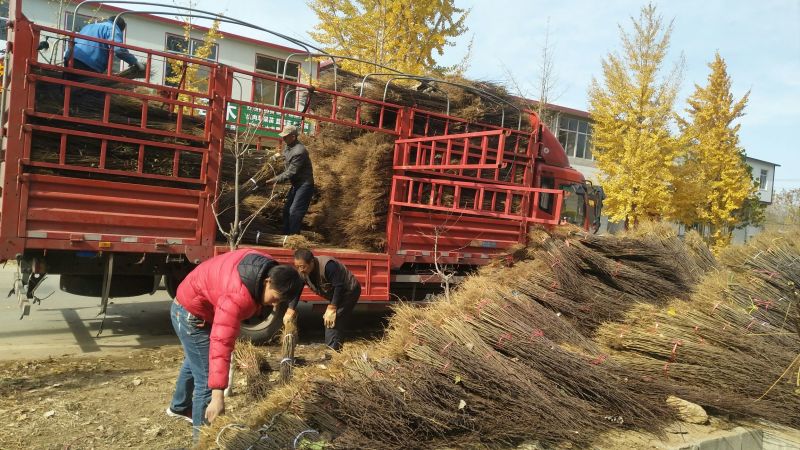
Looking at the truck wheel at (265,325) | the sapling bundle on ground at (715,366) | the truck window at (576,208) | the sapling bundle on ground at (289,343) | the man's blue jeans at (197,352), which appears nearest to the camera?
the man's blue jeans at (197,352)

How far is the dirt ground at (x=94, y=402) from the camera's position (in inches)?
154

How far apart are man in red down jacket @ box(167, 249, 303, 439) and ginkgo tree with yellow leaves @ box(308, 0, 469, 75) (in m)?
9.02

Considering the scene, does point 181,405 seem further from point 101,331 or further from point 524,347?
point 101,331

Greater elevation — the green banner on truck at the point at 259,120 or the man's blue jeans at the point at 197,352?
the green banner on truck at the point at 259,120

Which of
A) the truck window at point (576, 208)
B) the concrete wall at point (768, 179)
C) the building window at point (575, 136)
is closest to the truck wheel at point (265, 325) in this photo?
the truck window at point (576, 208)

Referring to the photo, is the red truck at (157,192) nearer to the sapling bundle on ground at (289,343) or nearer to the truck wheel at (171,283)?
the truck wheel at (171,283)

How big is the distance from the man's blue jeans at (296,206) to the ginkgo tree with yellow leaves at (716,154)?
1282 centimetres

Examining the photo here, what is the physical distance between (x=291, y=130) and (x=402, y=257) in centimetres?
A: 210

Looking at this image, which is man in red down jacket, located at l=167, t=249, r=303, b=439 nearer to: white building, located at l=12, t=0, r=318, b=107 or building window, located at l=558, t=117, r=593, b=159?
white building, located at l=12, t=0, r=318, b=107

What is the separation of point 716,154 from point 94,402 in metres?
17.9

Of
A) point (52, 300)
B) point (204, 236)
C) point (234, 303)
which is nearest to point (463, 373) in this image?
point (234, 303)

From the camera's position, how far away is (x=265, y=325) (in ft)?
21.6

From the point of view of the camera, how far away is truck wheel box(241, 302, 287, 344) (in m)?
6.52

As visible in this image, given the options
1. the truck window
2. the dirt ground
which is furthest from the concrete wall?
the dirt ground
